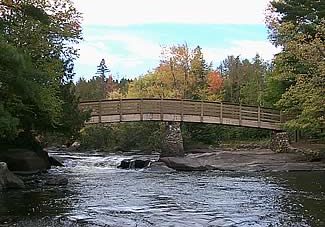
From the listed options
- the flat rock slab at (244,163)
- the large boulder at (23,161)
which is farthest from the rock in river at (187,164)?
the large boulder at (23,161)

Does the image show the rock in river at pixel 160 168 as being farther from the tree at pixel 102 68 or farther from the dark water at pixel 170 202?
the tree at pixel 102 68

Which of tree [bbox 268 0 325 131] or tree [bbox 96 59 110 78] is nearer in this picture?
tree [bbox 268 0 325 131]

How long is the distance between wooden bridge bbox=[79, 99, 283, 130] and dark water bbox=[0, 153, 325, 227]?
13885mm

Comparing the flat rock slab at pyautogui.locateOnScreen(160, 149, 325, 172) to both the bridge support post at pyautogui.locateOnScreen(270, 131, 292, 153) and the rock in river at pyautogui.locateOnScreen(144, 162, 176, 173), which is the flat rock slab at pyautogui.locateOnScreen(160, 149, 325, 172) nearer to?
the rock in river at pyautogui.locateOnScreen(144, 162, 176, 173)

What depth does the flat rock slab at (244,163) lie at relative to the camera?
108 feet

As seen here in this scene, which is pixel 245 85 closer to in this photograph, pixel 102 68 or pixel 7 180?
pixel 7 180

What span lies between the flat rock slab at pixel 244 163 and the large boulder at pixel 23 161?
315 inches

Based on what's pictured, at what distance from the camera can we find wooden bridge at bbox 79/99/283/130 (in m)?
41.9

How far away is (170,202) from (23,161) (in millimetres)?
13178

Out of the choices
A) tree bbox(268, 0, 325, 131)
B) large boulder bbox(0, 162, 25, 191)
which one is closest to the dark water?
large boulder bbox(0, 162, 25, 191)

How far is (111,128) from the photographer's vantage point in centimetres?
6638

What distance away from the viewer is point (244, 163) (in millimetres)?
34219

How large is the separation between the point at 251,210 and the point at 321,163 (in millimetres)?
18503

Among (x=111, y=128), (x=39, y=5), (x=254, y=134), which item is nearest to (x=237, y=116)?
(x=254, y=134)
